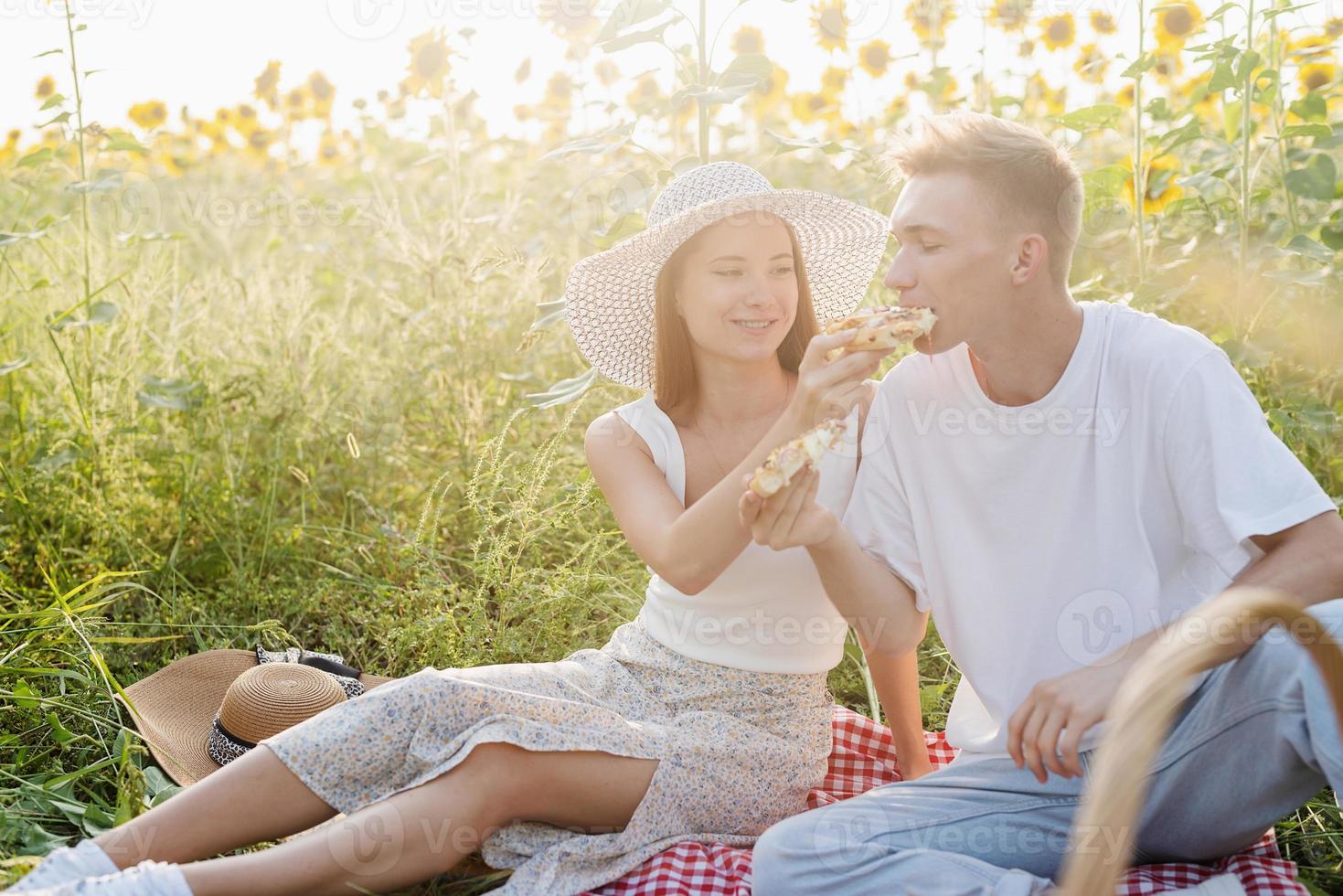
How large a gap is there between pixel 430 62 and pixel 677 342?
→ 2319 mm

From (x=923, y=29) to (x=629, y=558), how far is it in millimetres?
2833

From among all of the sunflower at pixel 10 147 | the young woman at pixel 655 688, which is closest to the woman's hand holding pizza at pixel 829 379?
the young woman at pixel 655 688

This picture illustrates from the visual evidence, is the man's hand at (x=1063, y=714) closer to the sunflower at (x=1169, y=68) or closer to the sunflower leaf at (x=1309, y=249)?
the sunflower leaf at (x=1309, y=249)

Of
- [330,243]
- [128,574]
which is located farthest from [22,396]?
[330,243]

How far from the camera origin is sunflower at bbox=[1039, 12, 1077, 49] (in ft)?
17.2

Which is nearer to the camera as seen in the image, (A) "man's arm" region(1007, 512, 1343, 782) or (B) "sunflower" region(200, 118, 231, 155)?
(A) "man's arm" region(1007, 512, 1343, 782)

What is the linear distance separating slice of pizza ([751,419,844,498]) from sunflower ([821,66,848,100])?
148 inches

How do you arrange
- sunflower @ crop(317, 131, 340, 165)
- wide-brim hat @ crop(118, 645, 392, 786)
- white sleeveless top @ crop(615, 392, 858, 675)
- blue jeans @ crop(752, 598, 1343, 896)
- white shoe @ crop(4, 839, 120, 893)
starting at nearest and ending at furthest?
1. blue jeans @ crop(752, 598, 1343, 896)
2. white shoe @ crop(4, 839, 120, 893)
3. white sleeveless top @ crop(615, 392, 858, 675)
4. wide-brim hat @ crop(118, 645, 392, 786)
5. sunflower @ crop(317, 131, 340, 165)

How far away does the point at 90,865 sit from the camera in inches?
91.3

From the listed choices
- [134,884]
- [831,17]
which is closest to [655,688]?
[134,884]

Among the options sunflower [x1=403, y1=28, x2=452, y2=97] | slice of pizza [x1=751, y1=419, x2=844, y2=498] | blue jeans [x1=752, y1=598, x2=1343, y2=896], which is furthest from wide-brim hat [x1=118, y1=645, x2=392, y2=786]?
sunflower [x1=403, y1=28, x2=452, y2=97]

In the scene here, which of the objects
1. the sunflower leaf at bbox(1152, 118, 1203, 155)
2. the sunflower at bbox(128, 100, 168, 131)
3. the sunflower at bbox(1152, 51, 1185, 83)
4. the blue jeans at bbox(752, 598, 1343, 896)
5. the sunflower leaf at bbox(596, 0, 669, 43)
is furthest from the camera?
the sunflower at bbox(128, 100, 168, 131)

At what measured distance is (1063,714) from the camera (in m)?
2.20

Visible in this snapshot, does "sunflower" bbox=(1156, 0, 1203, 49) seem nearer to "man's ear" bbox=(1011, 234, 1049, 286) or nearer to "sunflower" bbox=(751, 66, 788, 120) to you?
"sunflower" bbox=(751, 66, 788, 120)
